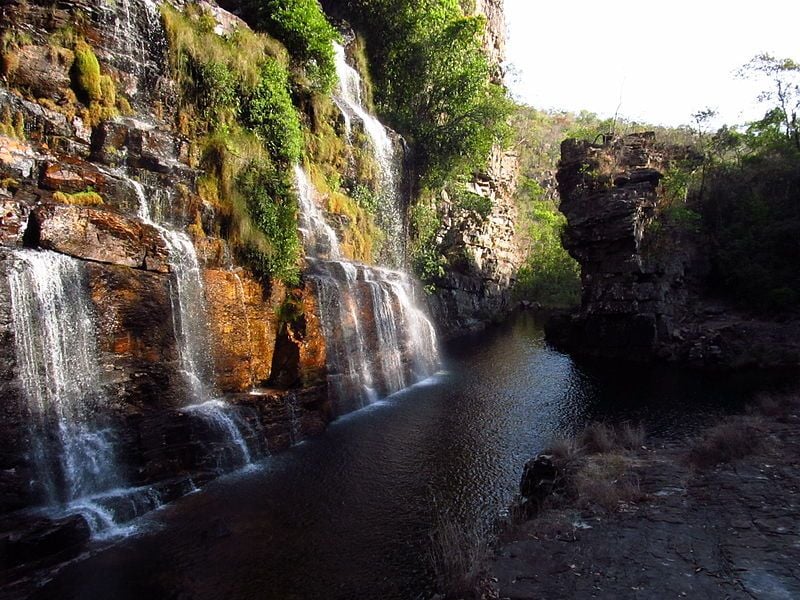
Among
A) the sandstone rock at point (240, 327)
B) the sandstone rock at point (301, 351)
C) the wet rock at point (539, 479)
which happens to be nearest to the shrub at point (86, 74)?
the sandstone rock at point (240, 327)

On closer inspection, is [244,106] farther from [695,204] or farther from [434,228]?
[695,204]

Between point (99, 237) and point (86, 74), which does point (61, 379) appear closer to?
point (99, 237)

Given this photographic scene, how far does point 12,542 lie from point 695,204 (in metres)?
35.6

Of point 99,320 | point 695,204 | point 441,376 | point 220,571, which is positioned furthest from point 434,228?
point 220,571

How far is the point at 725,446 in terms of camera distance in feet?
33.3

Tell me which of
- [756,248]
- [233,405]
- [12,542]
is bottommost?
[12,542]

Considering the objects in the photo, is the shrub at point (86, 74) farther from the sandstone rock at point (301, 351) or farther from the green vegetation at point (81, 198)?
the sandstone rock at point (301, 351)

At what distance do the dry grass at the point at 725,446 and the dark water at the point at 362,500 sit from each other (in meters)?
3.97

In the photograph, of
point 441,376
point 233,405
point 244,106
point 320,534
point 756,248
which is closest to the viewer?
point 320,534

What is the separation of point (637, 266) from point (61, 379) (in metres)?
27.7

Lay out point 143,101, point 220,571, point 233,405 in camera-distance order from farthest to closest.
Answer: point 143,101, point 233,405, point 220,571

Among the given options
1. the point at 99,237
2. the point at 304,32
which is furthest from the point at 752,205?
the point at 99,237

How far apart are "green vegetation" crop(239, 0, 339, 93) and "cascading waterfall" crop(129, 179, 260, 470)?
12296mm

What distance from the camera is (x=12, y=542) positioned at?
8477 millimetres
